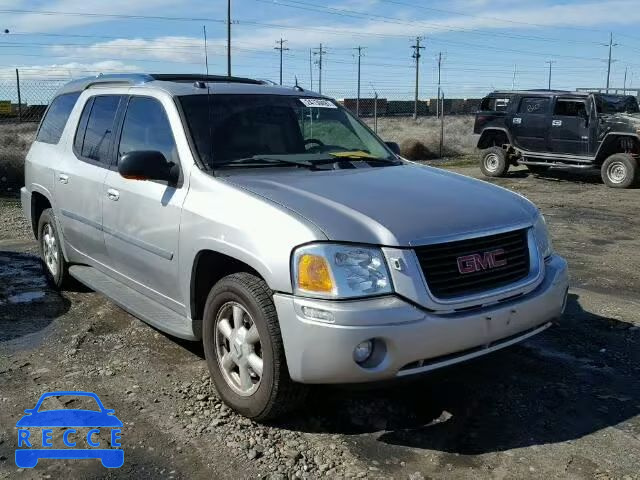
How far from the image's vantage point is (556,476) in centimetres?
301

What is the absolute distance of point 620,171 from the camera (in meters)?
13.8

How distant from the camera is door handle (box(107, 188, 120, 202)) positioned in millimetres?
4438

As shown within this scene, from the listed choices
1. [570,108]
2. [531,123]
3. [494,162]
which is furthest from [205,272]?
[494,162]

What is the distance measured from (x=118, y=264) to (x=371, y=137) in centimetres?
209

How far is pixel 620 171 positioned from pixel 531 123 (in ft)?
7.41

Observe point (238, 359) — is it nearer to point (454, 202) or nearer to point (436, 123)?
point (454, 202)

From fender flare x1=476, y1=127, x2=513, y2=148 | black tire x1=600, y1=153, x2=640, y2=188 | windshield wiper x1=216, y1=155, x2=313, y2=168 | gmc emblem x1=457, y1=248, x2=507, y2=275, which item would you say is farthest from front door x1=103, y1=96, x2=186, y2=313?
fender flare x1=476, y1=127, x2=513, y2=148

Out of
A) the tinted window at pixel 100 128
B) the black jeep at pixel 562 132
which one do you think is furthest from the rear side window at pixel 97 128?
the black jeep at pixel 562 132

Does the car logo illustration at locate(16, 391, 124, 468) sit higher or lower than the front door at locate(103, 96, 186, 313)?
lower

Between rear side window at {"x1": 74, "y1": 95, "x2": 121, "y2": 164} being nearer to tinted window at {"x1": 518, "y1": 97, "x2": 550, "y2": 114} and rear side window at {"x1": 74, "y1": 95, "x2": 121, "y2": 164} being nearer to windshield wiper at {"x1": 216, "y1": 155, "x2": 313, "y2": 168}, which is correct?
windshield wiper at {"x1": 216, "y1": 155, "x2": 313, "y2": 168}

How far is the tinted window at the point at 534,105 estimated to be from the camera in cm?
1476

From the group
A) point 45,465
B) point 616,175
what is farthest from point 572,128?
point 45,465

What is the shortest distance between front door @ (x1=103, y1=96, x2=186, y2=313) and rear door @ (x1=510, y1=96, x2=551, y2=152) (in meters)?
12.1

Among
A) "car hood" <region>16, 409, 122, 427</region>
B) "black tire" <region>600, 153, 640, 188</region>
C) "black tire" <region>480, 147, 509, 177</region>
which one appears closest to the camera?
"car hood" <region>16, 409, 122, 427</region>
